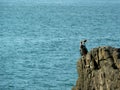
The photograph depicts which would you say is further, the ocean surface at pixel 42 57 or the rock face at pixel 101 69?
the ocean surface at pixel 42 57

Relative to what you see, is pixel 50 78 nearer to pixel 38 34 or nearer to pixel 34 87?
pixel 34 87

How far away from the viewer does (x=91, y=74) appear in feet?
97.9

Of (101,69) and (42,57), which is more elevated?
(101,69)

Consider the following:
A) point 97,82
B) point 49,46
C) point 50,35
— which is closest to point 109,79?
point 97,82

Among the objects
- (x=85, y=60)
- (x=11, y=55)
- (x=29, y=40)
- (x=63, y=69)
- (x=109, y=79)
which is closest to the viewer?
(x=109, y=79)

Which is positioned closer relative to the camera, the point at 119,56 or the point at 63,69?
the point at 119,56

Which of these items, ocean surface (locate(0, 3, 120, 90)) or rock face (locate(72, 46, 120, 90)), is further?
ocean surface (locate(0, 3, 120, 90))

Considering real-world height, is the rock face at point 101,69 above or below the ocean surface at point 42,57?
above

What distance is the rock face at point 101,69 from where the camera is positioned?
27.9m

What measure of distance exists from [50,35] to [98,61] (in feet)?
212

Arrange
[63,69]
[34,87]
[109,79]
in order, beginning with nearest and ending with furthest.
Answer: [109,79] < [34,87] < [63,69]

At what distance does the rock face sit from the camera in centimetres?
2792

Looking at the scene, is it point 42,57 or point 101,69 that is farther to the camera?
point 42,57

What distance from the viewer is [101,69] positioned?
95.1 feet
